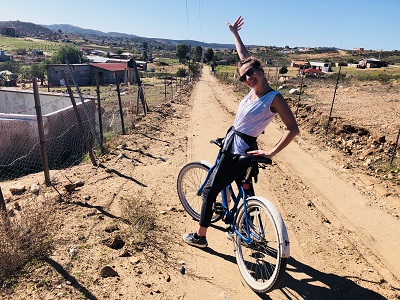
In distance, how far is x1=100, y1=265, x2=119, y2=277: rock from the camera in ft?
10.8

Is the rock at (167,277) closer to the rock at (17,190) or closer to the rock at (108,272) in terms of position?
the rock at (108,272)

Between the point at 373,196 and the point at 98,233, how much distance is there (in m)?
4.99

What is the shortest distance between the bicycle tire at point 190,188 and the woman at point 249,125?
2.93 feet

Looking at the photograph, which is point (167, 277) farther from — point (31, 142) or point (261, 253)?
point (31, 142)

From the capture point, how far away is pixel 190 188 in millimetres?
4676

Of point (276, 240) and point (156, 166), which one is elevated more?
point (276, 240)

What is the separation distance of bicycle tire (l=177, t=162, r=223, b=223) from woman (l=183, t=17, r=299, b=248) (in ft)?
2.93

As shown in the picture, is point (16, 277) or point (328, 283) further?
point (328, 283)

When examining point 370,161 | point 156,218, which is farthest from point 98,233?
point 370,161

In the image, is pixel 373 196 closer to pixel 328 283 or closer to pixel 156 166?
pixel 328 283

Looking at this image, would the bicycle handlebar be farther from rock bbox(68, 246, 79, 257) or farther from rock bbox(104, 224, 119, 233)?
rock bbox(68, 246, 79, 257)

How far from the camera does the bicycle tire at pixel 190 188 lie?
4.44m

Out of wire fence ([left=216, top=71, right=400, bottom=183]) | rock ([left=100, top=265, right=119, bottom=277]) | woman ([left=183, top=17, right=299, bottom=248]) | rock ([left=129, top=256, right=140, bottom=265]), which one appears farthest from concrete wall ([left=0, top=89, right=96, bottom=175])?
wire fence ([left=216, top=71, right=400, bottom=183])

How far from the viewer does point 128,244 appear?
3812 mm
